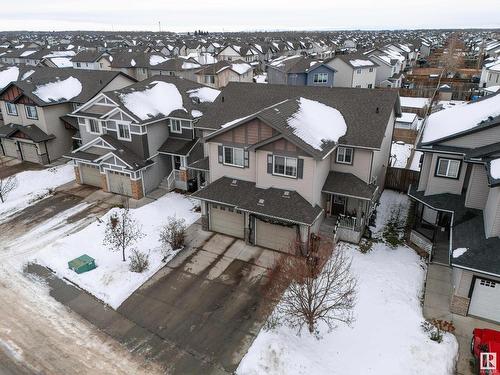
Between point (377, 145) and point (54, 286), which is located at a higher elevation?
point (377, 145)

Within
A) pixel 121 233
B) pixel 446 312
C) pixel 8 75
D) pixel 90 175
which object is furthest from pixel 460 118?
pixel 8 75

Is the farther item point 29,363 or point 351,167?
point 351,167

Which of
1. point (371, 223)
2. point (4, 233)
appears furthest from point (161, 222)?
point (371, 223)

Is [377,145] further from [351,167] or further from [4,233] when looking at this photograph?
[4,233]

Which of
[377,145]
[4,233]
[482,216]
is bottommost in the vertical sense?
[4,233]

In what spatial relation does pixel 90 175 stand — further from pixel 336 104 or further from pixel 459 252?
pixel 459 252

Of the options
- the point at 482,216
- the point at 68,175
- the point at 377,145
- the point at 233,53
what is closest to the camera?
the point at 482,216

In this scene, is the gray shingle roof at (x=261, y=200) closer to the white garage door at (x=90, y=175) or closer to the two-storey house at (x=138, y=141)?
the two-storey house at (x=138, y=141)

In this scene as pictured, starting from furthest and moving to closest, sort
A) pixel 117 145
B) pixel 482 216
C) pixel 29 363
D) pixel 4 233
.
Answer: pixel 117 145 < pixel 4 233 < pixel 482 216 < pixel 29 363
